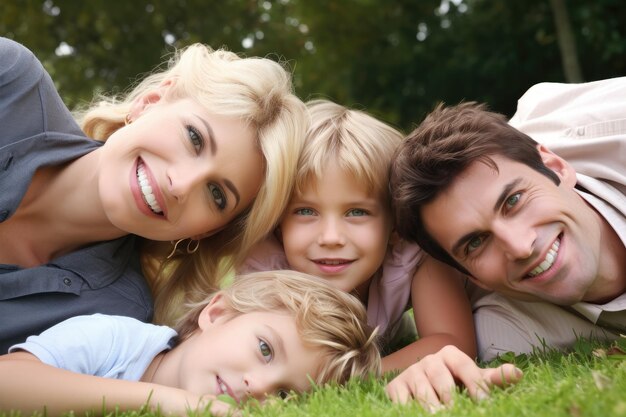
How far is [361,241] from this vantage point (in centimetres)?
384

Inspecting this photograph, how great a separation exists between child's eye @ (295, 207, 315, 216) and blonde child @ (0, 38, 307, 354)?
0.44 feet

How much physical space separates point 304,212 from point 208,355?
3.59 feet

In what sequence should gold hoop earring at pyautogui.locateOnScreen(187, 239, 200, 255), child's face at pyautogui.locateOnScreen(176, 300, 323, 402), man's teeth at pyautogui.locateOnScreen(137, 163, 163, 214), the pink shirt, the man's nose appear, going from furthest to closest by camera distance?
gold hoop earring at pyautogui.locateOnScreen(187, 239, 200, 255) → the pink shirt → man's teeth at pyautogui.locateOnScreen(137, 163, 163, 214) → the man's nose → child's face at pyautogui.locateOnScreen(176, 300, 323, 402)

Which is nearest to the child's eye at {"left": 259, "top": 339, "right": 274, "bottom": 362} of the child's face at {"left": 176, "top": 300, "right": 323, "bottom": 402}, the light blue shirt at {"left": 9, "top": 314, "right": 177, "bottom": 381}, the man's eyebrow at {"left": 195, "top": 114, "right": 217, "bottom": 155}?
the child's face at {"left": 176, "top": 300, "right": 323, "bottom": 402}

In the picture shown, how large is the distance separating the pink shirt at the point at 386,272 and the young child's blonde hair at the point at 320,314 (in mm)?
543

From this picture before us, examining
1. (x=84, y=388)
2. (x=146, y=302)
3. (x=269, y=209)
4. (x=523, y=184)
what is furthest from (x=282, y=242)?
(x=84, y=388)

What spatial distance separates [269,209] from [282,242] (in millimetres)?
414

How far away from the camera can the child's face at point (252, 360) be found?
2.98 meters

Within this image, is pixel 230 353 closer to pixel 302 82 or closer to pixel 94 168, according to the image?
pixel 94 168

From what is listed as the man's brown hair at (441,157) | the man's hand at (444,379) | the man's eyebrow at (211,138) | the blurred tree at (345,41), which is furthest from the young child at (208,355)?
the blurred tree at (345,41)

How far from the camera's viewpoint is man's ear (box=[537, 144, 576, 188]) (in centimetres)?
373

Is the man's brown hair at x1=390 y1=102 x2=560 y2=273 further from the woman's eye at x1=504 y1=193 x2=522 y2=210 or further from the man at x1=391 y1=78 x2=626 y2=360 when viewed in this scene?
the woman's eye at x1=504 y1=193 x2=522 y2=210

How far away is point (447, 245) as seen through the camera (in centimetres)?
363

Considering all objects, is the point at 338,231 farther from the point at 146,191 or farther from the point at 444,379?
the point at 444,379
